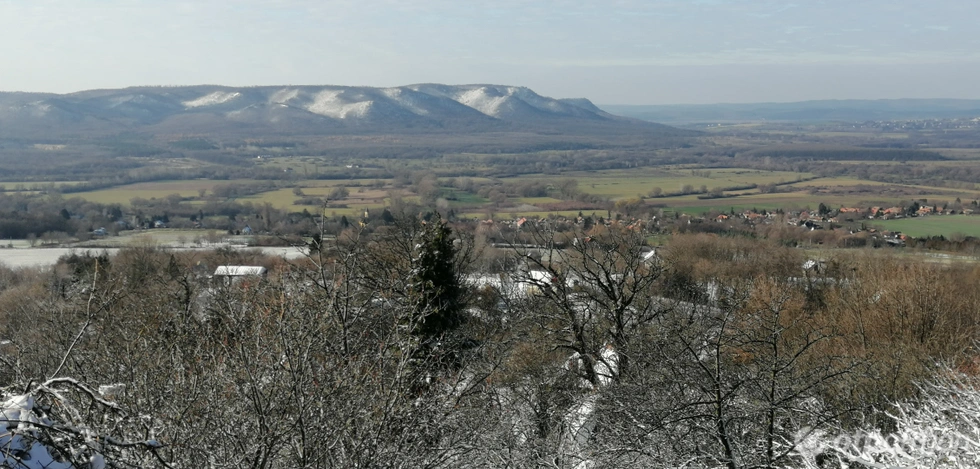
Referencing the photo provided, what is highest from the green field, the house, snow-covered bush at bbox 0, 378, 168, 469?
snow-covered bush at bbox 0, 378, 168, 469

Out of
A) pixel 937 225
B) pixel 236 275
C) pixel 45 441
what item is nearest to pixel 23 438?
pixel 45 441

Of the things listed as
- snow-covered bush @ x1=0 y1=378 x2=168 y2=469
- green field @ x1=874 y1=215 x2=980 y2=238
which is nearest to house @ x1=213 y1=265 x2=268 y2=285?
snow-covered bush @ x1=0 y1=378 x2=168 y2=469

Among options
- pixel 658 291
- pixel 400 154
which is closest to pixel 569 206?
pixel 658 291

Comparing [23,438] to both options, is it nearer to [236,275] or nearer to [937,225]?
[236,275]

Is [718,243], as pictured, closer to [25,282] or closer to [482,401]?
[482,401]

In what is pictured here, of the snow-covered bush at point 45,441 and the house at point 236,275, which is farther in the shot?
the house at point 236,275

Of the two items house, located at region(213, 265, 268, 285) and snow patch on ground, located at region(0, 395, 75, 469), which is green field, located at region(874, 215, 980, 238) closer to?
house, located at region(213, 265, 268, 285)

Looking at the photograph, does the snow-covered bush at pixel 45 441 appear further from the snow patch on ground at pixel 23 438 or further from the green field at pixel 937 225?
the green field at pixel 937 225

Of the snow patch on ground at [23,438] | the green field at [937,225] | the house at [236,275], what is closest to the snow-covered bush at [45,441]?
the snow patch on ground at [23,438]
